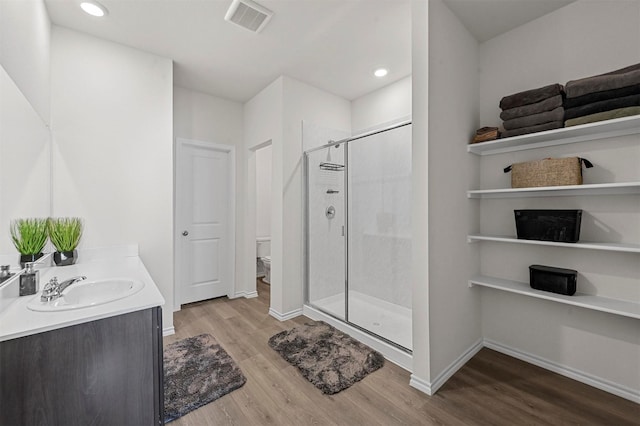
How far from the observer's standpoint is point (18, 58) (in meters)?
1.48

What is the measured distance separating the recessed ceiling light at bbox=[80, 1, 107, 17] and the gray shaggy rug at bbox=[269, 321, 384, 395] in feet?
9.89

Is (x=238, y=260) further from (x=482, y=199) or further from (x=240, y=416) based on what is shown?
(x=482, y=199)

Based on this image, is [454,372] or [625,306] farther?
[454,372]

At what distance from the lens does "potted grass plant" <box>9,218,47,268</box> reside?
4.66 feet

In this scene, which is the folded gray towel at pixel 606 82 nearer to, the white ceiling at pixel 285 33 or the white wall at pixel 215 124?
the white ceiling at pixel 285 33

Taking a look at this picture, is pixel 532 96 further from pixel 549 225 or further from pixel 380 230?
pixel 380 230

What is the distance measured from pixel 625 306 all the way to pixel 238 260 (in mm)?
3701

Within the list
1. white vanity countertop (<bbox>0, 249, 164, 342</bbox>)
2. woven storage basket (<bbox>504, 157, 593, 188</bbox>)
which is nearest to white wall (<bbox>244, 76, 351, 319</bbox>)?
white vanity countertop (<bbox>0, 249, 164, 342</bbox>)

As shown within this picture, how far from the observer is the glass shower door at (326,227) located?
3295mm

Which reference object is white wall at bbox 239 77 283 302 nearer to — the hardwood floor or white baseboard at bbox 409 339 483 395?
the hardwood floor

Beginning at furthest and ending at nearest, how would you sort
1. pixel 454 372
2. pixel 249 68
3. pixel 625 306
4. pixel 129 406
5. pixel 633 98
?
pixel 249 68
pixel 454 372
pixel 625 306
pixel 633 98
pixel 129 406

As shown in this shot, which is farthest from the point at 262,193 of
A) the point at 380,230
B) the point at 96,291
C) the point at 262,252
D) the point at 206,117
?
the point at 96,291

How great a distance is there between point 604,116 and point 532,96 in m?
0.44

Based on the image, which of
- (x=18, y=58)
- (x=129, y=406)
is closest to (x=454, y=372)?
(x=129, y=406)
